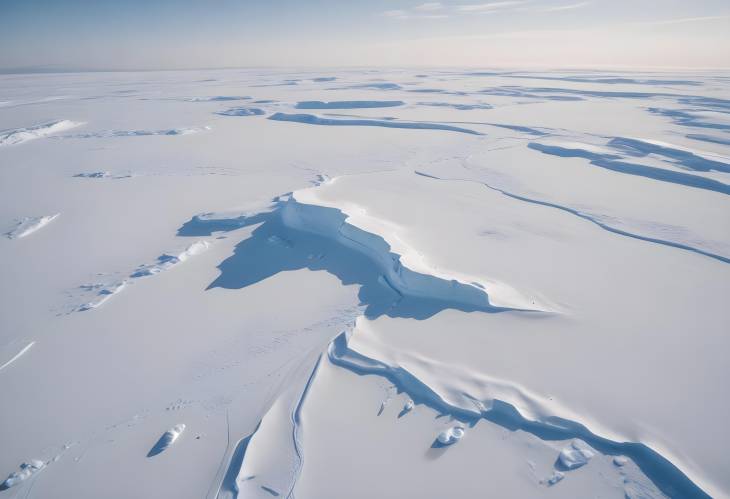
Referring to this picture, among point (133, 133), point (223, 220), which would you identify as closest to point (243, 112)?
point (133, 133)

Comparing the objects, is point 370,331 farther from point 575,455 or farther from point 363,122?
point 363,122

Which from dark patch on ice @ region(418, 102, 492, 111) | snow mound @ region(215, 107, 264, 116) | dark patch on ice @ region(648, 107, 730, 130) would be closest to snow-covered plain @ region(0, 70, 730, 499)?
dark patch on ice @ region(648, 107, 730, 130)

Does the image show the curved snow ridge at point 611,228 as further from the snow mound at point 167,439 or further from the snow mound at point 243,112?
the snow mound at point 243,112

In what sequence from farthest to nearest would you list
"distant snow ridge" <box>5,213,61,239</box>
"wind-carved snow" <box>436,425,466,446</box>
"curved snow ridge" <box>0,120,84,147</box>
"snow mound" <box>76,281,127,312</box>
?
1. "curved snow ridge" <box>0,120,84,147</box>
2. "distant snow ridge" <box>5,213,61,239</box>
3. "snow mound" <box>76,281,127,312</box>
4. "wind-carved snow" <box>436,425,466,446</box>

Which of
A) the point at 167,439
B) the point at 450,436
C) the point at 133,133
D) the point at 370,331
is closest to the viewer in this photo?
the point at 450,436

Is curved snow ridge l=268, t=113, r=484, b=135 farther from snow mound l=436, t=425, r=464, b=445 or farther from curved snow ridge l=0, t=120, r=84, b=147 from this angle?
snow mound l=436, t=425, r=464, b=445

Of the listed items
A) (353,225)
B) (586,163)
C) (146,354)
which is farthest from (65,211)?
(586,163)
